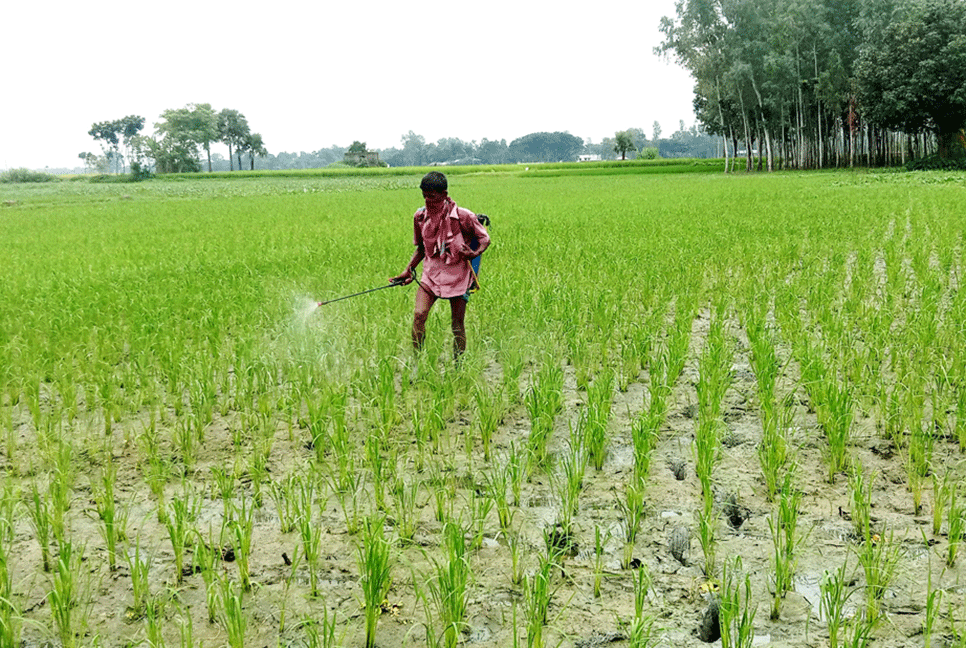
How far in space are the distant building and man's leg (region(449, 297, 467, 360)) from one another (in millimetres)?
73981

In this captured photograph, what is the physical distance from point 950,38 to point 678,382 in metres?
37.4

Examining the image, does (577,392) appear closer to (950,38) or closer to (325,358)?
(325,358)

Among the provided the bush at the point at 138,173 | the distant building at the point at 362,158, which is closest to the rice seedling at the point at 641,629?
the bush at the point at 138,173

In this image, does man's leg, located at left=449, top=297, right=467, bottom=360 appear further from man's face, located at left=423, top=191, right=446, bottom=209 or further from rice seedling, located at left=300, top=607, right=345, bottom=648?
rice seedling, located at left=300, top=607, right=345, bottom=648

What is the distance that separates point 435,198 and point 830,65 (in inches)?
1600

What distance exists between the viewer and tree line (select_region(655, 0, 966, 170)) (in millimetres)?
33719

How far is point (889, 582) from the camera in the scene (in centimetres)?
232

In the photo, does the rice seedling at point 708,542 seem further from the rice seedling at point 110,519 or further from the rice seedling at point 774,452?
the rice seedling at point 110,519

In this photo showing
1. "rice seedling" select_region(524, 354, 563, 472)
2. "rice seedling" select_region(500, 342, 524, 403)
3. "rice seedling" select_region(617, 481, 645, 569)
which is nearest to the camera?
"rice seedling" select_region(617, 481, 645, 569)

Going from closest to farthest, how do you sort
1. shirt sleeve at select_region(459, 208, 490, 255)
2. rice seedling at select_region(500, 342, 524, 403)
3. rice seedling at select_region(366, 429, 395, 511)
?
rice seedling at select_region(366, 429, 395, 511) < rice seedling at select_region(500, 342, 524, 403) < shirt sleeve at select_region(459, 208, 490, 255)

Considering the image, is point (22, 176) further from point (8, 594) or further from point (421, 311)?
point (8, 594)

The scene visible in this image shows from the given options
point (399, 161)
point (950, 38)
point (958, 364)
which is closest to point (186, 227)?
point (958, 364)

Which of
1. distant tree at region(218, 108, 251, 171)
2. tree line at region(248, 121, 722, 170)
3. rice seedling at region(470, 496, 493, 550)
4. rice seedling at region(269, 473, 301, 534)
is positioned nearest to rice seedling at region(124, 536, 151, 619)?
rice seedling at region(269, 473, 301, 534)

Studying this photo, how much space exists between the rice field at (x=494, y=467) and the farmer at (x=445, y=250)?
0.46 metres
